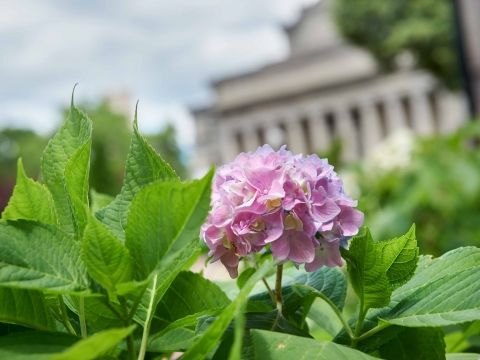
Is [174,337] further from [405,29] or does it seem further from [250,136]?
[250,136]

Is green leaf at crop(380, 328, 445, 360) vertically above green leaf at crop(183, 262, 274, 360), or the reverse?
green leaf at crop(183, 262, 274, 360)

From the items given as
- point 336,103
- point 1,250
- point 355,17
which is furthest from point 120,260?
point 336,103

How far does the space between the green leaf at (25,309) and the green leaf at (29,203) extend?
0.03m

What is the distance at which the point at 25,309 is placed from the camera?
0.73 feet

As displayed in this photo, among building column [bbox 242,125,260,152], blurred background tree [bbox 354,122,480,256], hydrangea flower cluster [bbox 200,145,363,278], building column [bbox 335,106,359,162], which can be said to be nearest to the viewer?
hydrangea flower cluster [bbox 200,145,363,278]

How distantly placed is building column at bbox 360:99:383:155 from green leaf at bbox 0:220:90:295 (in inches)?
688

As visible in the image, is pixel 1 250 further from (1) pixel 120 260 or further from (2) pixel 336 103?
(2) pixel 336 103

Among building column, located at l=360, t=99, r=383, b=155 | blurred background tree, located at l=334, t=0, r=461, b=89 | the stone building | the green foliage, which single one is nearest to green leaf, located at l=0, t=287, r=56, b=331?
the green foliage

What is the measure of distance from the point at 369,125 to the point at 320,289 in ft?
58.0

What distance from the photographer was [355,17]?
11.7 metres

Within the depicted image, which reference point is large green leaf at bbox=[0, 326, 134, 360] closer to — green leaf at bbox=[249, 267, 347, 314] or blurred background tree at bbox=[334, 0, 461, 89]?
green leaf at bbox=[249, 267, 347, 314]

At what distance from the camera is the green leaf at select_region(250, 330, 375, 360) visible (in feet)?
0.67

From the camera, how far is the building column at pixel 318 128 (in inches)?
699

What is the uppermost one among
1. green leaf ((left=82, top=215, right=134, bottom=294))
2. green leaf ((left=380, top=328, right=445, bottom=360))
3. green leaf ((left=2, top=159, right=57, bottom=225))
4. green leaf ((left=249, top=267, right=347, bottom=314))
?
green leaf ((left=2, top=159, right=57, bottom=225))
